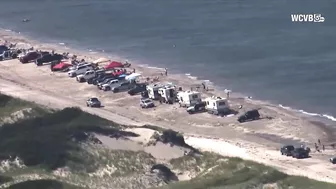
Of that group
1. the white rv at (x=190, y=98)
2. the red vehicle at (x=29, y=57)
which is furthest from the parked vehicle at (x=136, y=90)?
the red vehicle at (x=29, y=57)

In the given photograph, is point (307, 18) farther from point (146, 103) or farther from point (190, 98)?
point (146, 103)

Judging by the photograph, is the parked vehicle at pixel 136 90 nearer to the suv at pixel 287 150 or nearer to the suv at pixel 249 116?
the suv at pixel 249 116

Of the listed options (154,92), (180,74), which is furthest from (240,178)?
(180,74)

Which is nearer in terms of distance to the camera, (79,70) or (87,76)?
(87,76)

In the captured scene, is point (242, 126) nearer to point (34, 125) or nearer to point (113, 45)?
point (34, 125)

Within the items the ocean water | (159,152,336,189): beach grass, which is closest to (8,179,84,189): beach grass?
(159,152,336,189): beach grass

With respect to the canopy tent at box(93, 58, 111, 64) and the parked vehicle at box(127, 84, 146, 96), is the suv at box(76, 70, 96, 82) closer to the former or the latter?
the canopy tent at box(93, 58, 111, 64)
